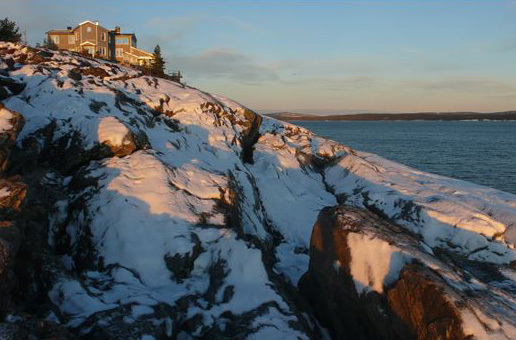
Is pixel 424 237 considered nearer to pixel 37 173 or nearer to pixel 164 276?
pixel 164 276

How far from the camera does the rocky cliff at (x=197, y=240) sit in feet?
25.6

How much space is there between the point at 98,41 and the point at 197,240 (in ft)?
188

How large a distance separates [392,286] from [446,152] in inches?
2391

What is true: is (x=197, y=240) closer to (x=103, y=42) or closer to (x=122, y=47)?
(x=103, y=42)

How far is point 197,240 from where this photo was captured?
11.0 meters

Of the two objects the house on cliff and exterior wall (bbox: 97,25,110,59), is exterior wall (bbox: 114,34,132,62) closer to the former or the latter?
the house on cliff

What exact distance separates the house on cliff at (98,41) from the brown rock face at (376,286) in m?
50.2

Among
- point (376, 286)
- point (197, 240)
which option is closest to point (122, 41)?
point (197, 240)

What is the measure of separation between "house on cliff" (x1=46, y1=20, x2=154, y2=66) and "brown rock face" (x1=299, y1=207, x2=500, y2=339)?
50203 mm

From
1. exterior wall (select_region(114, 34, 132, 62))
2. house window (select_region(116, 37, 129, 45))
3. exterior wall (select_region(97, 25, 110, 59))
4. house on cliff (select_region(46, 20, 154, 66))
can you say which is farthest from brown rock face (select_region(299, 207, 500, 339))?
house window (select_region(116, 37, 129, 45))

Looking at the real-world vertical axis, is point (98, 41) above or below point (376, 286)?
above

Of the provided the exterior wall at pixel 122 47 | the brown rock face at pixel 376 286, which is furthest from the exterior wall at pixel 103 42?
the brown rock face at pixel 376 286

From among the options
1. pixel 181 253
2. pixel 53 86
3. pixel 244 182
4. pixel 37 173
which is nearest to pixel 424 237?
pixel 244 182

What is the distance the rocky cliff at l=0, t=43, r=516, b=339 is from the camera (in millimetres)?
7812
